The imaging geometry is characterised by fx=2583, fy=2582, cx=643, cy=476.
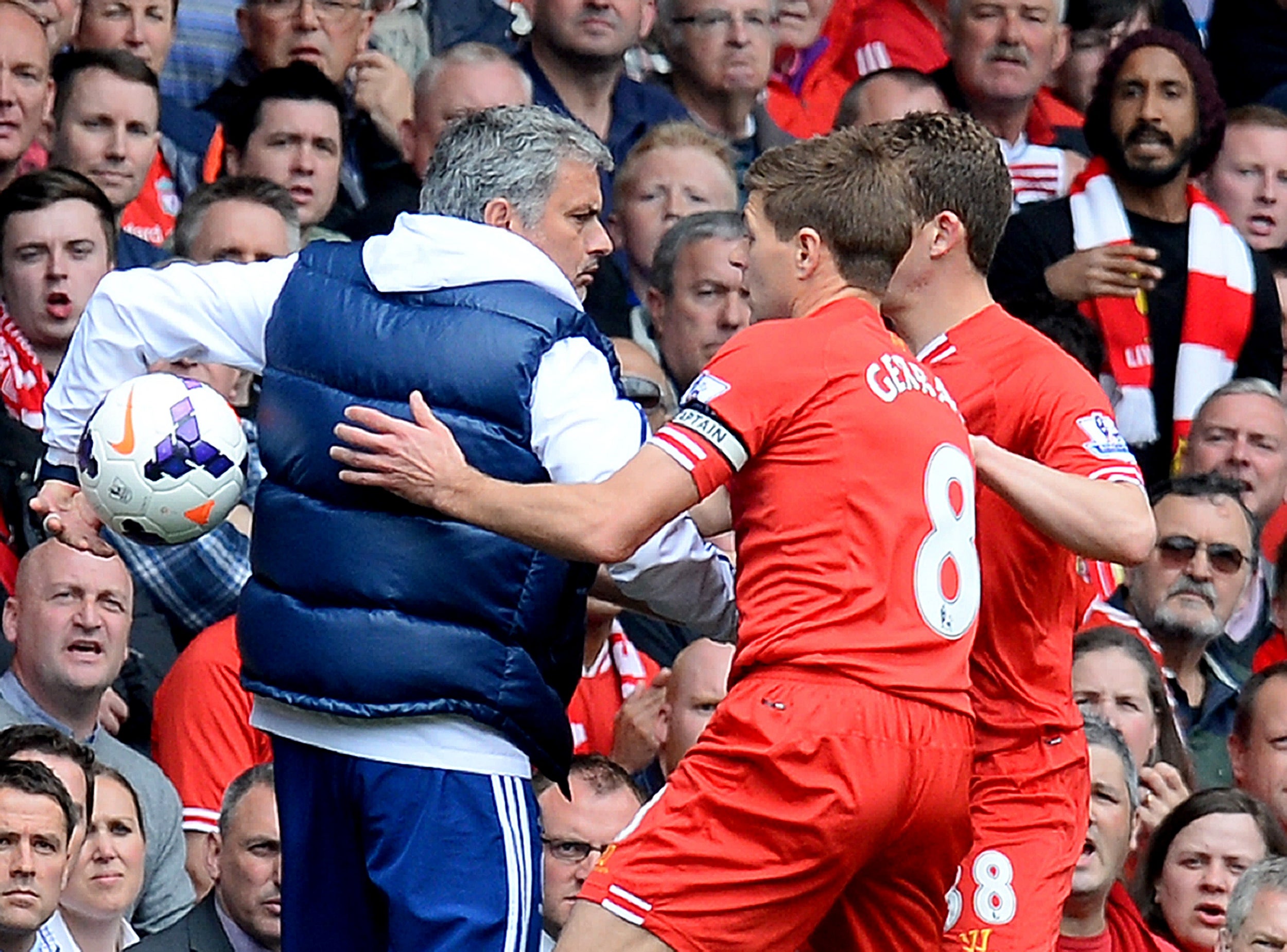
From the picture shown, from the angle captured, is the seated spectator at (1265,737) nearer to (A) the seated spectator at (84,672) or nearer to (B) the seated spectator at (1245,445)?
(B) the seated spectator at (1245,445)

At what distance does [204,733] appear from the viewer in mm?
7395

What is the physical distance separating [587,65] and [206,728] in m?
3.84

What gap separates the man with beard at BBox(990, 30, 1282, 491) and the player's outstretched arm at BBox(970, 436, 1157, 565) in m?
4.66

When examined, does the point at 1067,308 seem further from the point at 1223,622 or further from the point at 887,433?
the point at 887,433

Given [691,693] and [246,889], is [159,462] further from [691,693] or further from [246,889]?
[691,693]

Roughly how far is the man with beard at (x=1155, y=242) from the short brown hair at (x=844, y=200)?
185 inches

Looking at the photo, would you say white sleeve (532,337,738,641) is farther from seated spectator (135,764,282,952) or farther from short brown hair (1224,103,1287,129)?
short brown hair (1224,103,1287,129)

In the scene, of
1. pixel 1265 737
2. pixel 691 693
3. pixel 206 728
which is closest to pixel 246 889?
pixel 206 728

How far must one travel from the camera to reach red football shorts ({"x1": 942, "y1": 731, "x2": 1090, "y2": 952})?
537 cm

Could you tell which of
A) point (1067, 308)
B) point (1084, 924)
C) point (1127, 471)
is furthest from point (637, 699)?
point (1127, 471)

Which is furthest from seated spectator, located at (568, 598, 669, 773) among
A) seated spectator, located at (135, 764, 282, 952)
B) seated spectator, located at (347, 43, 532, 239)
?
seated spectator, located at (347, 43, 532, 239)

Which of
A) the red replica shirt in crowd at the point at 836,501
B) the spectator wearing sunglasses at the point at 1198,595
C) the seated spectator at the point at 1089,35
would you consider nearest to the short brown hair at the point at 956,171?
the red replica shirt in crowd at the point at 836,501

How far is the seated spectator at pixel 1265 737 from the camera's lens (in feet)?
27.8

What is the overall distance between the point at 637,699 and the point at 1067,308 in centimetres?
241
